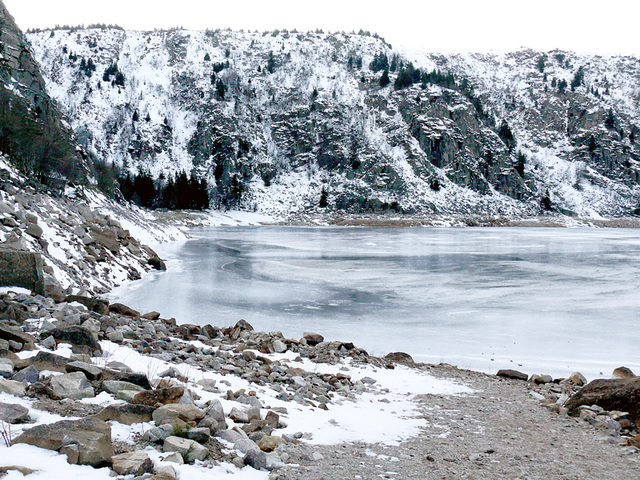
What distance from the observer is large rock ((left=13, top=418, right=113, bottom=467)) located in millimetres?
2996

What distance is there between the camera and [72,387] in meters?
4.23

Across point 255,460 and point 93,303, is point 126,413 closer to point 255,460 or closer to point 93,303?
point 255,460

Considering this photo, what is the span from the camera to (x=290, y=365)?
788cm

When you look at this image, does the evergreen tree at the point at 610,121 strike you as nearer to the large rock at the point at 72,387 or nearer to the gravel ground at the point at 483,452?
A: the gravel ground at the point at 483,452

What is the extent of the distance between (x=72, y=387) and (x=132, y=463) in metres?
1.56

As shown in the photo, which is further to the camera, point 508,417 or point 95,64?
point 95,64

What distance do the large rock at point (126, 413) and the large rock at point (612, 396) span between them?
576 cm

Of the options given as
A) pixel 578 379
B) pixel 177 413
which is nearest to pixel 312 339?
pixel 578 379

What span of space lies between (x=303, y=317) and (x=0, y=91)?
79.2 ft

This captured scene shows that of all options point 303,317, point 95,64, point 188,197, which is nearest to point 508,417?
point 303,317

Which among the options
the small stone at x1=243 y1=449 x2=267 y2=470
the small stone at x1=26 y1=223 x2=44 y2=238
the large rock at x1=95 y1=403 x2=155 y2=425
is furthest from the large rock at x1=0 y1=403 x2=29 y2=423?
the small stone at x1=26 y1=223 x2=44 y2=238

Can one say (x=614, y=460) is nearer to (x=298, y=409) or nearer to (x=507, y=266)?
(x=298, y=409)

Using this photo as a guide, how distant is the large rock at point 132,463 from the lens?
3010 millimetres

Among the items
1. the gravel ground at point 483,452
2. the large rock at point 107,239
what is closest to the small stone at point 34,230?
the large rock at point 107,239
